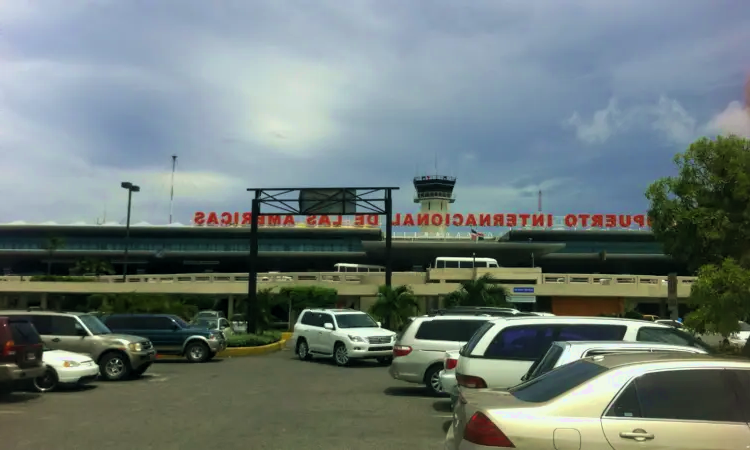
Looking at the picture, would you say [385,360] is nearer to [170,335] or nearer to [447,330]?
[170,335]

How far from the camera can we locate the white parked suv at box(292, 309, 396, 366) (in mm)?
21688

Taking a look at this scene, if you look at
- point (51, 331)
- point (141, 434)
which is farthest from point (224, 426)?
point (51, 331)

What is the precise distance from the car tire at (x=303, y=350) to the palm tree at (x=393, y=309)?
21.9 ft

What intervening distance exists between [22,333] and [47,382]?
179 centimetres

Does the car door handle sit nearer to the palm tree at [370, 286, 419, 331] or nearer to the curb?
the curb

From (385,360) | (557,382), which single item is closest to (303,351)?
(385,360)

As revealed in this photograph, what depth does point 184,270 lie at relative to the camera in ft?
324

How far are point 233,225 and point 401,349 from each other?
79.6 meters

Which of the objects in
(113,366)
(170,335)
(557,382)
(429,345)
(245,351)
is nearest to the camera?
(557,382)

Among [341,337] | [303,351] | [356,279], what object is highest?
[356,279]

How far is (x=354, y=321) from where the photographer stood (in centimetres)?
2327

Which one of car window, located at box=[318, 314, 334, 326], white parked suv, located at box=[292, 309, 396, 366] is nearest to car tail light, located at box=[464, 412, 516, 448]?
white parked suv, located at box=[292, 309, 396, 366]

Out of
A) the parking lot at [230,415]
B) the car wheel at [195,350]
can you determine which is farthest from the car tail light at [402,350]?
the car wheel at [195,350]

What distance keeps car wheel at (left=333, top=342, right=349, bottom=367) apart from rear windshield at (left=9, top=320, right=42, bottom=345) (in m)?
10.3
